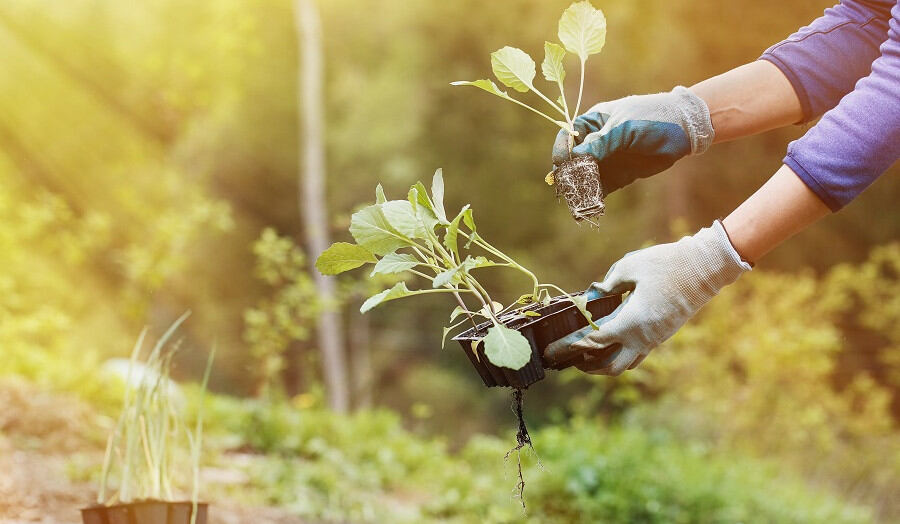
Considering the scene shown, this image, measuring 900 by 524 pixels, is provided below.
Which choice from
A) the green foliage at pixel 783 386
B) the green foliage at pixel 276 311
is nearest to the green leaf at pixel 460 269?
the green foliage at pixel 276 311

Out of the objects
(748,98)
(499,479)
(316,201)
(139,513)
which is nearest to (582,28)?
(748,98)

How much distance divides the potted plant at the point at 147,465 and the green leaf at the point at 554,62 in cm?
68

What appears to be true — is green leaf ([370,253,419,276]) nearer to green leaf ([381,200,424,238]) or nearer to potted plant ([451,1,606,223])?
green leaf ([381,200,424,238])

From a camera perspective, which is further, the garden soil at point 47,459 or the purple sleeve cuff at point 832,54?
the garden soil at point 47,459

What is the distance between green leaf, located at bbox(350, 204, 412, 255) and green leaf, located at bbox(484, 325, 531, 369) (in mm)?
201

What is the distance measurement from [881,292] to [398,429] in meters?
2.47

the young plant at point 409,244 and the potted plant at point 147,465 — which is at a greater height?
the young plant at point 409,244

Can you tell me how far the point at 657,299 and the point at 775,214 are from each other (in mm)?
191

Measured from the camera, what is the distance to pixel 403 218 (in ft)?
3.45

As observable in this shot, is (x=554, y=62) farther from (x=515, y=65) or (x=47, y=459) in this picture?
(x=47, y=459)

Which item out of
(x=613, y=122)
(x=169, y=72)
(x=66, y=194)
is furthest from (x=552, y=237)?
(x=613, y=122)

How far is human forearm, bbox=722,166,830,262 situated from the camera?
1041 mm

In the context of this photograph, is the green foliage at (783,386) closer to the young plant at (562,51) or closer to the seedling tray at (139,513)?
the young plant at (562,51)

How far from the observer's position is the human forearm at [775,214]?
3.42 ft
